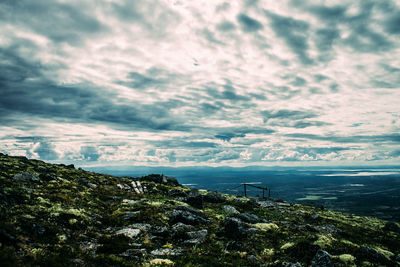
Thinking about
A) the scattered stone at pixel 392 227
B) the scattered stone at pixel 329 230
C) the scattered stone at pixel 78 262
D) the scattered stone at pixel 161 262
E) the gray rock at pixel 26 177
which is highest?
the gray rock at pixel 26 177

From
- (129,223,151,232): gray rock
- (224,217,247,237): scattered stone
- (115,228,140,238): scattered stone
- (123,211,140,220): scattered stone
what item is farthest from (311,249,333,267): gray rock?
(123,211,140,220): scattered stone

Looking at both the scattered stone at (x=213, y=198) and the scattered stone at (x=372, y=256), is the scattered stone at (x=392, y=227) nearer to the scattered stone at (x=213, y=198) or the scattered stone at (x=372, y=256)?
the scattered stone at (x=372, y=256)

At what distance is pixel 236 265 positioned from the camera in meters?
13.8

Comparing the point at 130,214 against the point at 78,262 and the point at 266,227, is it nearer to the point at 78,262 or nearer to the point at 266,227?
the point at 78,262

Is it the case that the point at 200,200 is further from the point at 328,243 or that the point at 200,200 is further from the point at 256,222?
the point at 328,243

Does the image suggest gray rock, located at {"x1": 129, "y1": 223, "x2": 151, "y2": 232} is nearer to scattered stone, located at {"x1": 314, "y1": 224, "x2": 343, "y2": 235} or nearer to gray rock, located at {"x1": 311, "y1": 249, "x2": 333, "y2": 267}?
gray rock, located at {"x1": 311, "y1": 249, "x2": 333, "y2": 267}

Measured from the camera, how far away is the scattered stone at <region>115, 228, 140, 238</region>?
17734 mm

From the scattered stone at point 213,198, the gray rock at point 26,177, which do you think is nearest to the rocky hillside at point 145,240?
the gray rock at point 26,177

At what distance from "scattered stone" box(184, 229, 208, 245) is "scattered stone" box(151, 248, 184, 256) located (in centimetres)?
209

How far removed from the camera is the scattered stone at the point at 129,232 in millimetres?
17734

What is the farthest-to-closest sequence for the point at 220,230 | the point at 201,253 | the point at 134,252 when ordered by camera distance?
the point at 220,230 < the point at 201,253 < the point at 134,252

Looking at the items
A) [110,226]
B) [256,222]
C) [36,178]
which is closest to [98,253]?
[110,226]

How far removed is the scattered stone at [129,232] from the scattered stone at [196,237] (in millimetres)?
4299

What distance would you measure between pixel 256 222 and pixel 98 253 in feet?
61.1
